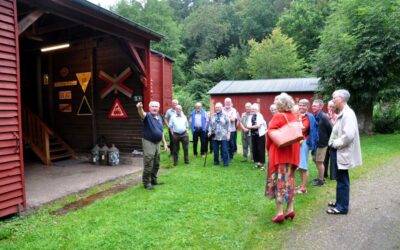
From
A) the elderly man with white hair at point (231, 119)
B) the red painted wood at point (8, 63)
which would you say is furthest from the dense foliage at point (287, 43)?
the red painted wood at point (8, 63)

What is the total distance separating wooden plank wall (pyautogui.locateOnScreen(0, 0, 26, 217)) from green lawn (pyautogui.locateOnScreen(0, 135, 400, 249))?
37 cm

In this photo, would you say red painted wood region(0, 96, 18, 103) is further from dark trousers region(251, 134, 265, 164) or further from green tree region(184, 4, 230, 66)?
green tree region(184, 4, 230, 66)

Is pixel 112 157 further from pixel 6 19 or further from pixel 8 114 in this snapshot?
pixel 6 19

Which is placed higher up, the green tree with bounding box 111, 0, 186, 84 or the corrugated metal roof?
the green tree with bounding box 111, 0, 186, 84

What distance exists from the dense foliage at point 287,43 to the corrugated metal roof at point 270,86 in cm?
107

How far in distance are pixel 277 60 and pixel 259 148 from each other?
2439 cm

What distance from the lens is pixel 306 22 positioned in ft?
114

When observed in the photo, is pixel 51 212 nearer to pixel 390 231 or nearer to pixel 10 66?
pixel 10 66

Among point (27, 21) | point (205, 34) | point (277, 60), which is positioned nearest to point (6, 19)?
point (27, 21)

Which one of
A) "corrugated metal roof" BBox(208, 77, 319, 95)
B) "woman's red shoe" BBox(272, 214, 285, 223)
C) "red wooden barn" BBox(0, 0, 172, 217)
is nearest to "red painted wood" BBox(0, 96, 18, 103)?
"red wooden barn" BBox(0, 0, 172, 217)

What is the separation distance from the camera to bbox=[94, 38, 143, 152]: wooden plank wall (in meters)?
9.03

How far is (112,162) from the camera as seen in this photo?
809cm

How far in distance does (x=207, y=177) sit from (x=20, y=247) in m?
3.71

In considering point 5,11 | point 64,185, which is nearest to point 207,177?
point 64,185
